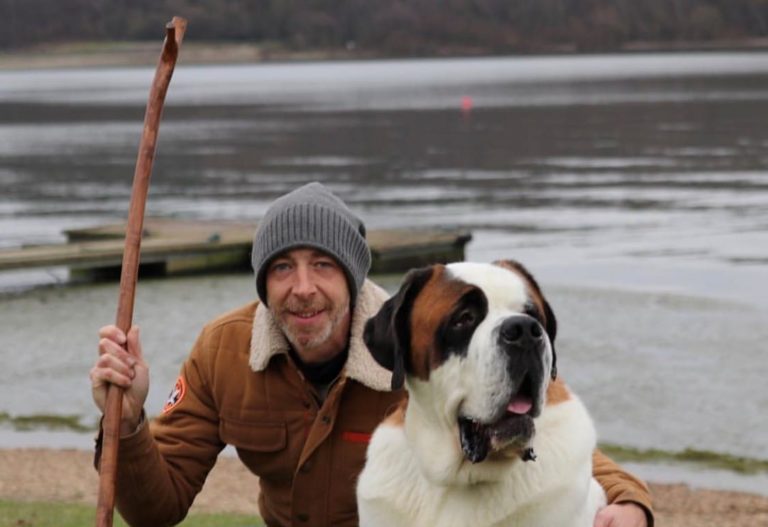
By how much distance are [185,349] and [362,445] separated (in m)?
11.5

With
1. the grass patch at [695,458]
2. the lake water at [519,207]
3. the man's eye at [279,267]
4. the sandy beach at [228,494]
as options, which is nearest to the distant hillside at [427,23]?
the lake water at [519,207]

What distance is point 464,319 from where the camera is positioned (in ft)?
14.6

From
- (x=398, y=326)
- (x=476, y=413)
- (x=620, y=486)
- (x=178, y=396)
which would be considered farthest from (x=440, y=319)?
(x=178, y=396)

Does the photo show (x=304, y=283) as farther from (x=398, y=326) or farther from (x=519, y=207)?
(x=519, y=207)

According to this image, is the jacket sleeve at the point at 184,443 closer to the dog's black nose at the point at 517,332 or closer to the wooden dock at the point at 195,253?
the dog's black nose at the point at 517,332

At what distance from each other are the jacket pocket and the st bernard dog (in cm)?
103

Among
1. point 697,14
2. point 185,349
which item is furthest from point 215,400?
point 697,14

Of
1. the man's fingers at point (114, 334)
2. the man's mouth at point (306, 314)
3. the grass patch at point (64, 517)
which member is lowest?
the grass patch at point (64, 517)

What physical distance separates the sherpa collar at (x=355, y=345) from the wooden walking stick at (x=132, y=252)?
71 centimetres

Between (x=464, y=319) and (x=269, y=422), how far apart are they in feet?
5.47

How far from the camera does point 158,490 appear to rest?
5.75 metres

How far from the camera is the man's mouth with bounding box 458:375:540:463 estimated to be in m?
4.40

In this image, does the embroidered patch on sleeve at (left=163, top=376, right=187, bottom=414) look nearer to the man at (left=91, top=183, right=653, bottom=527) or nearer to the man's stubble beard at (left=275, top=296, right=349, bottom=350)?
the man at (left=91, top=183, right=653, bottom=527)

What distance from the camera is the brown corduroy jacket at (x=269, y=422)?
580 centimetres
